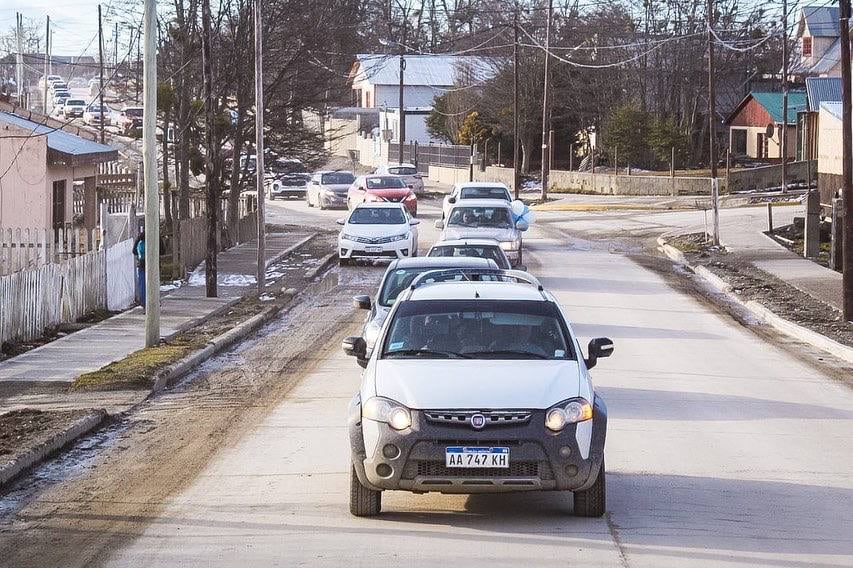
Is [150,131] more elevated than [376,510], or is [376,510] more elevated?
[150,131]

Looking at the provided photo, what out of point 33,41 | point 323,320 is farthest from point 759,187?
point 33,41

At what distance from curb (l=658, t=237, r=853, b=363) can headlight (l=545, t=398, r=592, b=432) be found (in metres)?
11.1

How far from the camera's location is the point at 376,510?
9188 mm

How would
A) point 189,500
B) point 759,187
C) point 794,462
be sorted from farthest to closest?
1. point 759,187
2. point 794,462
3. point 189,500

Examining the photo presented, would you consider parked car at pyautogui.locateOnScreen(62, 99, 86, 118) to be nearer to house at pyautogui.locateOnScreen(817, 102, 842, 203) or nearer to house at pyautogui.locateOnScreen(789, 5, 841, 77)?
house at pyautogui.locateOnScreen(789, 5, 841, 77)

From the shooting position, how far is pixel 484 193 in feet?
127

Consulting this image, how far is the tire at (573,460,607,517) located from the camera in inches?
356

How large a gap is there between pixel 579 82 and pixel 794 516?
67.4 m

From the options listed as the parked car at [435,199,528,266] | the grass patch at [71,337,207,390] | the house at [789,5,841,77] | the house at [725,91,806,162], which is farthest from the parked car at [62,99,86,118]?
the grass patch at [71,337,207,390]

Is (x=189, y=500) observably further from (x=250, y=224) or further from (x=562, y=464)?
(x=250, y=224)

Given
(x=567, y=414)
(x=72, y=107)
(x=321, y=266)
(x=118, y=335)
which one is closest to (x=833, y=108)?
(x=321, y=266)

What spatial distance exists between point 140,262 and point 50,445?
13442 millimetres

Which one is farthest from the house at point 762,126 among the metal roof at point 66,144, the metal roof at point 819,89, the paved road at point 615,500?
the paved road at point 615,500

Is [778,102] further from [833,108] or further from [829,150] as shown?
[829,150]
